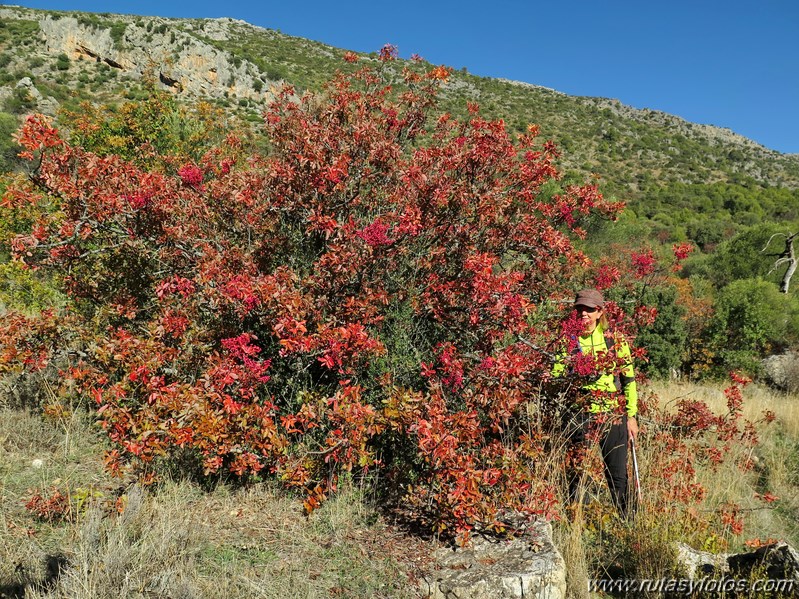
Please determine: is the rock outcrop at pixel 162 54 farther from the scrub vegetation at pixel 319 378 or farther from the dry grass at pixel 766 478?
the dry grass at pixel 766 478

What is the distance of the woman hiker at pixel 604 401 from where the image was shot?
3090 millimetres

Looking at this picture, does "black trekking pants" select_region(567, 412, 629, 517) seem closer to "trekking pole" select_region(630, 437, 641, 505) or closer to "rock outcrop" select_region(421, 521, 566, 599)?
"trekking pole" select_region(630, 437, 641, 505)

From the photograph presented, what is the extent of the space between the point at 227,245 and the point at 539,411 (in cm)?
291

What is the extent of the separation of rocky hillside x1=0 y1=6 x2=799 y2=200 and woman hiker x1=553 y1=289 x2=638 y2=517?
2719 centimetres

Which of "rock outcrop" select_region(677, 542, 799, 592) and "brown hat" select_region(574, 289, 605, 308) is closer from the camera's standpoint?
"rock outcrop" select_region(677, 542, 799, 592)

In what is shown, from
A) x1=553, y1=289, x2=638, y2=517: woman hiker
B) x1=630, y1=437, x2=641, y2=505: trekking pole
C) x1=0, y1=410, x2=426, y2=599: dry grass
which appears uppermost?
x1=553, y1=289, x2=638, y2=517: woman hiker

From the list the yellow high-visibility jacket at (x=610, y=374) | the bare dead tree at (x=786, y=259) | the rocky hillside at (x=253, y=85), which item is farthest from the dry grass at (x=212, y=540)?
the rocky hillside at (x=253, y=85)

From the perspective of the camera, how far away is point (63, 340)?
3.94 m

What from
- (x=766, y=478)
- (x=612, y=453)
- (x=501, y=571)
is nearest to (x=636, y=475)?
(x=612, y=453)

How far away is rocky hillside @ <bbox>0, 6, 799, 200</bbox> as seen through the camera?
3262 centimetres

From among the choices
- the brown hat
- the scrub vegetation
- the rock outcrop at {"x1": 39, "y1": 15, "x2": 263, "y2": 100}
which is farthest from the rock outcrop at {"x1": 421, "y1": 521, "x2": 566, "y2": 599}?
the rock outcrop at {"x1": 39, "y1": 15, "x2": 263, "y2": 100}

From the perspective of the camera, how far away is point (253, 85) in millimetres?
34750

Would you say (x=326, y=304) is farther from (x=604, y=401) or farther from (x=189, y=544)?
(x=604, y=401)

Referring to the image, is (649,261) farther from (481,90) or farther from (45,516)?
(481,90)
